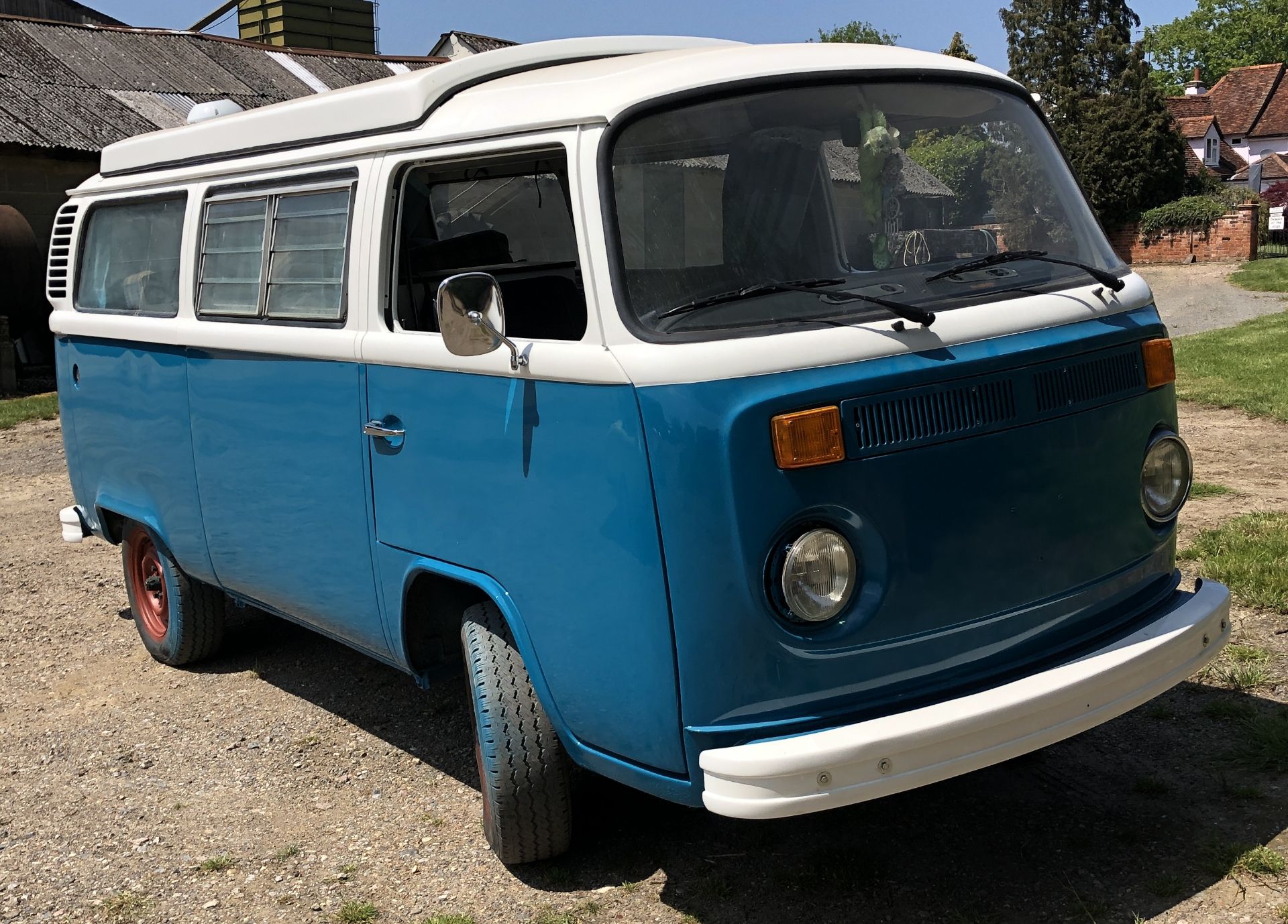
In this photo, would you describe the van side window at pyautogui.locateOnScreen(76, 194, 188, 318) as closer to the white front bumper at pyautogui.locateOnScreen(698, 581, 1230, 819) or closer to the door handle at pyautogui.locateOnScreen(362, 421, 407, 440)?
the door handle at pyautogui.locateOnScreen(362, 421, 407, 440)

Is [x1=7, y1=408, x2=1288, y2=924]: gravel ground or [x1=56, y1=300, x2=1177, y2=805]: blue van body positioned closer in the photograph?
[x1=56, y1=300, x2=1177, y2=805]: blue van body

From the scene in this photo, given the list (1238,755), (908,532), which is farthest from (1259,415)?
(908,532)

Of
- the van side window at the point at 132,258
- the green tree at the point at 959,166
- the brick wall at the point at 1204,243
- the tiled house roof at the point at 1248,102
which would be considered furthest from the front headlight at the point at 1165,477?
the tiled house roof at the point at 1248,102

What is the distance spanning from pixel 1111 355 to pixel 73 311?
186 inches

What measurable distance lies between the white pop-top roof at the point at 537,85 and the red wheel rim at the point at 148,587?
203 centimetres

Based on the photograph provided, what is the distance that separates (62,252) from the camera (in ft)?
20.6

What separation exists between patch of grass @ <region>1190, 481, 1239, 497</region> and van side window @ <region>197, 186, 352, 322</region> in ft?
16.9

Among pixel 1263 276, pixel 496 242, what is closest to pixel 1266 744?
pixel 496 242

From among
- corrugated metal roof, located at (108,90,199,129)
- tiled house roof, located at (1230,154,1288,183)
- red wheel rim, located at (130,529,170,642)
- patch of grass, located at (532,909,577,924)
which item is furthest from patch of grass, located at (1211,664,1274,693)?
tiled house roof, located at (1230,154,1288,183)

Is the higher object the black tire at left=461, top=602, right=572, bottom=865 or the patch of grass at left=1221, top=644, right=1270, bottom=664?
the black tire at left=461, top=602, right=572, bottom=865

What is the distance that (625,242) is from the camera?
3322mm

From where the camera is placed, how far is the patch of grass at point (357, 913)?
3.65 metres

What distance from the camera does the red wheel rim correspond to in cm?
606

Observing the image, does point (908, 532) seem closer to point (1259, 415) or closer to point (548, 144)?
point (548, 144)
